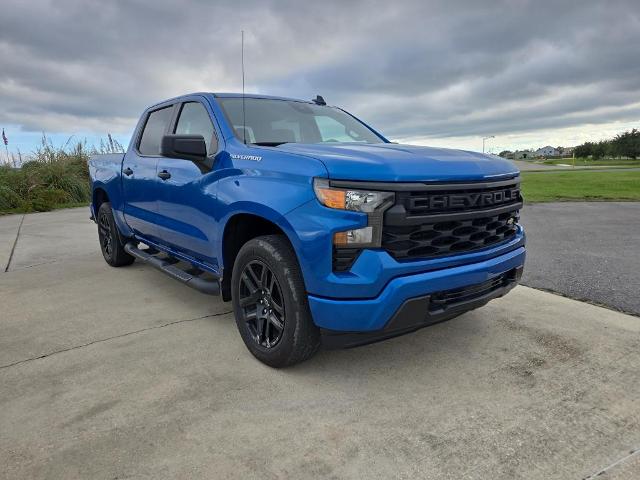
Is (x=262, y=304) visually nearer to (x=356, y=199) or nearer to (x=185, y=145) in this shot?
(x=356, y=199)

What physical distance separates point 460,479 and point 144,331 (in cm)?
265

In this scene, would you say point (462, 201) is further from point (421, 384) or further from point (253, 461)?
point (253, 461)

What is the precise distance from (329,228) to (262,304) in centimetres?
86

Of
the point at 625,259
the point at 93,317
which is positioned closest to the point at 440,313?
the point at 93,317

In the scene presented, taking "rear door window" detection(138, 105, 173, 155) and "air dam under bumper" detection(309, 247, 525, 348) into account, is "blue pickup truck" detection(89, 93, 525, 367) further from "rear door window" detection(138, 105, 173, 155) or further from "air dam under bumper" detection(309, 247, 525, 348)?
"rear door window" detection(138, 105, 173, 155)

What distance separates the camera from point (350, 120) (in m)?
4.59

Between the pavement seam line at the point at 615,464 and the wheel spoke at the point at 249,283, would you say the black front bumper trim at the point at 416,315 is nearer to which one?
the wheel spoke at the point at 249,283

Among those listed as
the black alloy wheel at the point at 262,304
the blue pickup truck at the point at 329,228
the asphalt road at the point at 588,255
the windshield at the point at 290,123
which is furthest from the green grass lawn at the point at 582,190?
the black alloy wheel at the point at 262,304

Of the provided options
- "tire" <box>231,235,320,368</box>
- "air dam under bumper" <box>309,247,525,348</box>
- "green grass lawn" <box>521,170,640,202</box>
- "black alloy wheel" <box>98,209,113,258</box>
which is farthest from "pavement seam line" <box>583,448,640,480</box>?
"green grass lawn" <box>521,170,640,202</box>

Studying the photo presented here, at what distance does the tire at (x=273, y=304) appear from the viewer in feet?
9.04

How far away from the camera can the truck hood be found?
8.38 feet

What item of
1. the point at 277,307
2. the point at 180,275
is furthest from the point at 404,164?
the point at 180,275

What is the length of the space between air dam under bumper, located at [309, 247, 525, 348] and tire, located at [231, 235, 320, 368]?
5.6 inches

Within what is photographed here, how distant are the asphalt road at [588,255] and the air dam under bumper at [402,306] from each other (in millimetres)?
2111
